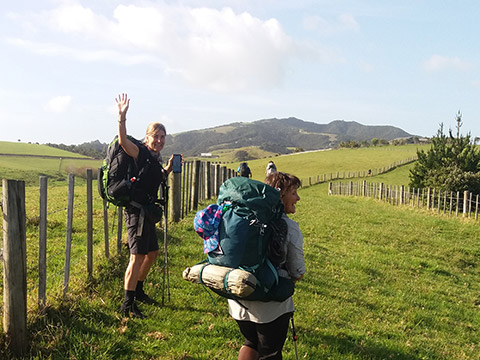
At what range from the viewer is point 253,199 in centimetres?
323

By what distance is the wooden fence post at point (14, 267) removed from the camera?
4.17m

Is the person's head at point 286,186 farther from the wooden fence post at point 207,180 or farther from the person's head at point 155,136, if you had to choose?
the wooden fence post at point 207,180

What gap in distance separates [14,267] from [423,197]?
2956cm

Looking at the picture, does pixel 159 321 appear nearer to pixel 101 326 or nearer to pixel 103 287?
pixel 101 326

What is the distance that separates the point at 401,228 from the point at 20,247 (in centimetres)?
1640

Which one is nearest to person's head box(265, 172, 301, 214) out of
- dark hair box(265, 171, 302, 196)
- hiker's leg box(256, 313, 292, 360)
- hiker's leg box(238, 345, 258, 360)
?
dark hair box(265, 171, 302, 196)

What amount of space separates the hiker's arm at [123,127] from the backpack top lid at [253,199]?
2034mm

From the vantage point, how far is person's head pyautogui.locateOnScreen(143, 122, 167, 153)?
557 centimetres

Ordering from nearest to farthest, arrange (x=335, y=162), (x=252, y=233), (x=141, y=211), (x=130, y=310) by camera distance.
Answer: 1. (x=252, y=233)
2. (x=141, y=211)
3. (x=130, y=310)
4. (x=335, y=162)

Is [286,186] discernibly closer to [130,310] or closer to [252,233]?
[252,233]

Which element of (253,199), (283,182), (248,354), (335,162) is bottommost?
(248,354)

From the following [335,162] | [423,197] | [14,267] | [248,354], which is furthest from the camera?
[335,162]

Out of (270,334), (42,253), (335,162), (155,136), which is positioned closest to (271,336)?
(270,334)

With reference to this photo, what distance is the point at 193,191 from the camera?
14.9 m
